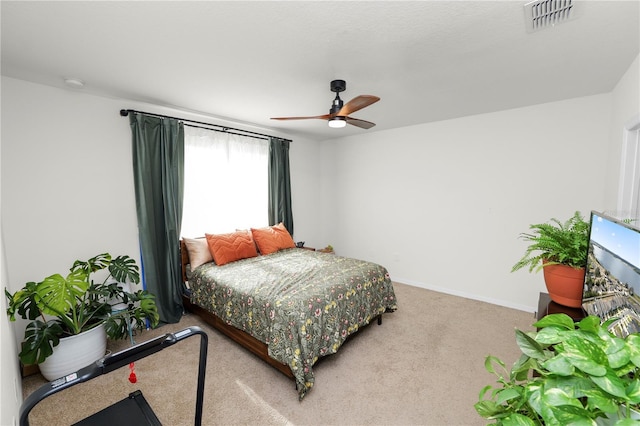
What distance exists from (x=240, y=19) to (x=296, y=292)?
1.94 m

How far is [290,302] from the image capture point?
2104 mm

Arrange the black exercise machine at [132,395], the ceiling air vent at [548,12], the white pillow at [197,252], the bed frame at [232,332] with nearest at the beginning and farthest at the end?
the black exercise machine at [132,395], the ceiling air vent at [548,12], the bed frame at [232,332], the white pillow at [197,252]

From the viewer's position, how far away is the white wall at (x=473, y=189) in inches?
113

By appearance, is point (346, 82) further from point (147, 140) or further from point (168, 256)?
point (168, 256)

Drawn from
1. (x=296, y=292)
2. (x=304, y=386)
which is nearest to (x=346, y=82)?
(x=296, y=292)

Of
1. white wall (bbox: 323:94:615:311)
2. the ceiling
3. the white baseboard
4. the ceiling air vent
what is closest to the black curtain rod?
the ceiling

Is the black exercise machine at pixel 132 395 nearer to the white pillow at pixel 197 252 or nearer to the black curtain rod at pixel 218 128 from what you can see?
the white pillow at pixel 197 252

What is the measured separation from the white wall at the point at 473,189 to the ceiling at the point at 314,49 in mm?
473

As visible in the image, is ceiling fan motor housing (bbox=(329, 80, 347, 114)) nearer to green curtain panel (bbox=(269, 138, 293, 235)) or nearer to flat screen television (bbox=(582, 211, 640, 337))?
flat screen television (bbox=(582, 211, 640, 337))

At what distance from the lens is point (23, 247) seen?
2.27 meters

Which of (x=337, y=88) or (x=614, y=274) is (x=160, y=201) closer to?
(x=337, y=88)

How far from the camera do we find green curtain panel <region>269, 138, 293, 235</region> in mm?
4109

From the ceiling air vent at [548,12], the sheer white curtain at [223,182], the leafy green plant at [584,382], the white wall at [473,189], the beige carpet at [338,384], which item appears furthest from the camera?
the sheer white curtain at [223,182]

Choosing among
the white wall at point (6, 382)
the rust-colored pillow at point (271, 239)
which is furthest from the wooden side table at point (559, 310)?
the rust-colored pillow at point (271, 239)
